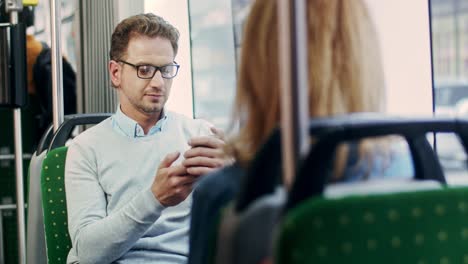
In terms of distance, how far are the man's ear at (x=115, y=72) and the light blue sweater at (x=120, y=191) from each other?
0.35 ft

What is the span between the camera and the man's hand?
63.1 inches

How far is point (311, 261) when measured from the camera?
2.67ft

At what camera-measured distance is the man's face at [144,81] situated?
6.76 feet

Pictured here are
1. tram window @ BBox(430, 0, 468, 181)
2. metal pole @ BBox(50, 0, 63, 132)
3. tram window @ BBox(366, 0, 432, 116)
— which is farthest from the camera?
metal pole @ BBox(50, 0, 63, 132)

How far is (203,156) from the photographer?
5.28 ft

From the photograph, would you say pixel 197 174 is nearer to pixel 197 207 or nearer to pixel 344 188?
pixel 197 207

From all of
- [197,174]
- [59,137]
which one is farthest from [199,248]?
[59,137]

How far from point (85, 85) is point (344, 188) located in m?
3.08

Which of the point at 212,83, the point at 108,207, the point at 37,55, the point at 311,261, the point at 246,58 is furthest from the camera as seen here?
the point at 37,55

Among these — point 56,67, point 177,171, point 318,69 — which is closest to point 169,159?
point 177,171

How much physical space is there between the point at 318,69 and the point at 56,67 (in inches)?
74.5

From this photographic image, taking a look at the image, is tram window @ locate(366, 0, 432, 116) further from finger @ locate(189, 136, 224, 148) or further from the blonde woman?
the blonde woman

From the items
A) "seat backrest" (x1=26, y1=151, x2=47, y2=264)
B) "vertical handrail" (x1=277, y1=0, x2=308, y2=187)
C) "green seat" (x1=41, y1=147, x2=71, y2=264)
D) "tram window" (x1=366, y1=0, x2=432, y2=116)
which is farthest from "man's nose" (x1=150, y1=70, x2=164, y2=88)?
"vertical handrail" (x1=277, y1=0, x2=308, y2=187)

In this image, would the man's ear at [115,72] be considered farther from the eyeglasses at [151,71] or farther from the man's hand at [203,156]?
the man's hand at [203,156]
